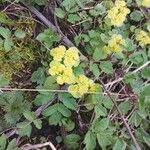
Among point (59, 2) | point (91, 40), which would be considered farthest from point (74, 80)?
point (59, 2)

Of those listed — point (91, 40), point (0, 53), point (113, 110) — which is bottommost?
point (113, 110)

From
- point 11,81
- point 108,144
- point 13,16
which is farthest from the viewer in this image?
point 13,16

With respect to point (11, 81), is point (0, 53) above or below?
above

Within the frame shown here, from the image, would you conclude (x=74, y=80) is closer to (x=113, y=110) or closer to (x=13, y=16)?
(x=113, y=110)

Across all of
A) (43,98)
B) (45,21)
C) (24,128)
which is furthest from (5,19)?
(24,128)

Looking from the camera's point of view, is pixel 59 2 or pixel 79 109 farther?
pixel 59 2

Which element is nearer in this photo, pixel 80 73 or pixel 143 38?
pixel 80 73

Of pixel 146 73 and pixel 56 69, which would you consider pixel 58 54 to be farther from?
pixel 146 73
